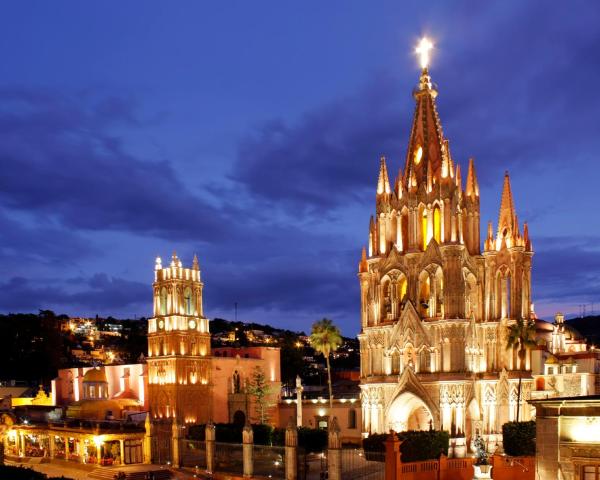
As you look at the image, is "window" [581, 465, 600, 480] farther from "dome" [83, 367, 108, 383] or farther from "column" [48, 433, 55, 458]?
"dome" [83, 367, 108, 383]

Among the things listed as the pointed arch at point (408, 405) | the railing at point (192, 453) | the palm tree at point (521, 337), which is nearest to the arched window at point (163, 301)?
the railing at point (192, 453)

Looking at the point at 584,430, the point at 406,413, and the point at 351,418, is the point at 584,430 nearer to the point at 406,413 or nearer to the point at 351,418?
the point at 406,413

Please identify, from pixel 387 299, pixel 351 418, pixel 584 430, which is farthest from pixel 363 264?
pixel 584 430

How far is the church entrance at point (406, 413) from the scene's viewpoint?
50.1m

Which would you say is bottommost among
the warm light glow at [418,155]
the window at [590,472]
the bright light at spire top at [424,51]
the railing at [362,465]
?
the railing at [362,465]

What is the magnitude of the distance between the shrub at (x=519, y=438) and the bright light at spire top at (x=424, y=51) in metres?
27.5

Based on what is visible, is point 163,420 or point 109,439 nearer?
point 109,439

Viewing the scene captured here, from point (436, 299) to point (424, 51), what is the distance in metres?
18.9

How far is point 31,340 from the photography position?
88688mm

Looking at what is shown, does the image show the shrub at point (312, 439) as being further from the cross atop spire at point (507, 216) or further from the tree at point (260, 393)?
the cross atop spire at point (507, 216)

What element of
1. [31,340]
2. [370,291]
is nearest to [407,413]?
[370,291]

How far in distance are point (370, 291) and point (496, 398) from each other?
11198 mm

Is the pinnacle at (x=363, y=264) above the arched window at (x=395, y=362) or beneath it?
above

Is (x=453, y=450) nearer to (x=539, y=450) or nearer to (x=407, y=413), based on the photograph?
(x=407, y=413)
